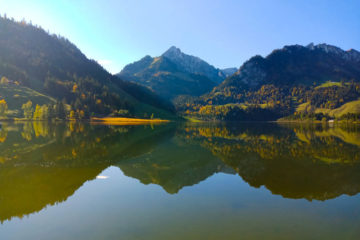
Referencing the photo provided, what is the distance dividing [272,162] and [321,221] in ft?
59.5

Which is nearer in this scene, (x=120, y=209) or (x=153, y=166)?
(x=120, y=209)

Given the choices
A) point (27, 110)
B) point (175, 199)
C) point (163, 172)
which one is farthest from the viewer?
point (27, 110)

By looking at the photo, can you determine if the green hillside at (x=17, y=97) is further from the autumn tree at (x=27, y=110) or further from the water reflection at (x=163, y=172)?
the water reflection at (x=163, y=172)

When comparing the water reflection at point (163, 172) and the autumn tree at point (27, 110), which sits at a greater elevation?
the autumn tree at point (27, 110)

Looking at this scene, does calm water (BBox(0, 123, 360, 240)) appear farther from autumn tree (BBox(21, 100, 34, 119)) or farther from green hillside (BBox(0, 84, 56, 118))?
green hillside (BBox(0, 84, 56, 118))

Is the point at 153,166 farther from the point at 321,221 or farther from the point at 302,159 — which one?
the point at 302,159

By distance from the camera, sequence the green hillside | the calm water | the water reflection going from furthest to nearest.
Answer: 1. the green hillside
2. the water reflection
3. the calm water

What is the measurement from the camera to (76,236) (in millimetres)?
11531

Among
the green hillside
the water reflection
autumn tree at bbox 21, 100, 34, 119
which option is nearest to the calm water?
the water reflection

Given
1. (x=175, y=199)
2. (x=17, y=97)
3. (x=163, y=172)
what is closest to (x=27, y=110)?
(x=17, y=97)

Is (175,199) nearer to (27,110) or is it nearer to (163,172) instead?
(163,172)

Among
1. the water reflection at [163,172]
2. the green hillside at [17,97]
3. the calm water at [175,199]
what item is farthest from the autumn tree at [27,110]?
the calm water at [175,199]

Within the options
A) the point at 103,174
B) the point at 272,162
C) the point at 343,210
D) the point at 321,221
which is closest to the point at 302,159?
the point at 272,162

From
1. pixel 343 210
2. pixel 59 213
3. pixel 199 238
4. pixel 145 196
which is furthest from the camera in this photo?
pixel 145 196
